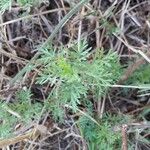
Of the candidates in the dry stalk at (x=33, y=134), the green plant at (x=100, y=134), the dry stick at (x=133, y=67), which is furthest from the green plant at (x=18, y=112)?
the dry stick at (x=133, y=67)

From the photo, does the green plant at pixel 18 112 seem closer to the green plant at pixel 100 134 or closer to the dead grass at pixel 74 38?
the dead grass at pixel 74 38

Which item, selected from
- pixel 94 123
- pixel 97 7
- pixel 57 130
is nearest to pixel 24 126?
pixel 57 130

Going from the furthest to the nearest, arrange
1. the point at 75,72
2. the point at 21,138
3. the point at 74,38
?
the point at 74,38 → the point at 21,138 → the point at 75,72

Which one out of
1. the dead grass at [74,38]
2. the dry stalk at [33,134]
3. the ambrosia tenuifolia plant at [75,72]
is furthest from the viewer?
the dead grass at [74,38]

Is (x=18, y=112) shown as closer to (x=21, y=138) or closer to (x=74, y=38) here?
(x=21, y=138)

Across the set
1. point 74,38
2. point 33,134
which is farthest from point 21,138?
point 74,38

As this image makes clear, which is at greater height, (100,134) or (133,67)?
(133,67)

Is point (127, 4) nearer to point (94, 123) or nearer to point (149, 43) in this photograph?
point (149, 43)
